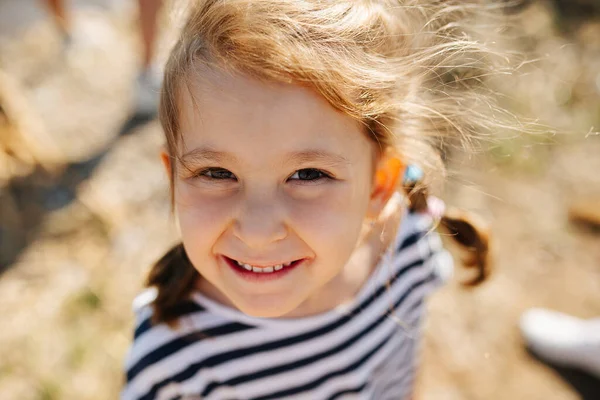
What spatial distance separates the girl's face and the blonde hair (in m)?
0.03

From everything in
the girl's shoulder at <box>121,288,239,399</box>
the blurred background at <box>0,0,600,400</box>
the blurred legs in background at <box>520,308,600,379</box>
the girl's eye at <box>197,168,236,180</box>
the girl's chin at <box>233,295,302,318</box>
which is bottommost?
the blurred legs in background at <box>520,308,600,379</box>

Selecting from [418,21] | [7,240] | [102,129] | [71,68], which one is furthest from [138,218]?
[418,21]

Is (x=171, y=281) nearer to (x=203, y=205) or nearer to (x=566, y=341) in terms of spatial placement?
(x=203, y=205)

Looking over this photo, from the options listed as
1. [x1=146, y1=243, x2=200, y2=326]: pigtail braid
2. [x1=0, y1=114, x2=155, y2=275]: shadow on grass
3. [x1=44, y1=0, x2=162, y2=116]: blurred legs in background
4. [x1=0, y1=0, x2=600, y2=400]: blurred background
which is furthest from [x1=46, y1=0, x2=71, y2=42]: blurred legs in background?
[x1=146, y1=243, x2=200, y2=326]: pigtail braid

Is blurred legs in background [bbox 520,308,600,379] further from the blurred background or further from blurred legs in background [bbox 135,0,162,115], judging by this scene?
blurred legs in background [bbox 135,0,162,115]

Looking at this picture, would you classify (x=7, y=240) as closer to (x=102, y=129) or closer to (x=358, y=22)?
(x=102, y=129)

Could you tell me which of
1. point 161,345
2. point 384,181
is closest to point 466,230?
point 384,181

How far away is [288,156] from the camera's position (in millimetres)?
910

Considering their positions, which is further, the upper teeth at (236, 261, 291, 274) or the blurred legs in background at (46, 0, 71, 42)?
the blurred legs in background at (46, 0, 71, 42)

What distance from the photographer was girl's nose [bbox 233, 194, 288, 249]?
93 centimetres

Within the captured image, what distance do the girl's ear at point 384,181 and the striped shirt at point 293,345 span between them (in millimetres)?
167

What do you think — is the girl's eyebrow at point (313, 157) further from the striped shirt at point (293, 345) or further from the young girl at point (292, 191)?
the striped shirt at point (293, 345)

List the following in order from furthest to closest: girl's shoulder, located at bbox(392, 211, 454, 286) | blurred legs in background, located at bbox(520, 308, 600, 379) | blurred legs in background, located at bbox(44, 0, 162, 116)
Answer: blurred legs in background, located at bbox(44, 0, 162, 116)
blurred legs in background, located at bbox(520, 308, 600, 379)
girl's shoulder, located at bbox(392, 211, 454, 286)

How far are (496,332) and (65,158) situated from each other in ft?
6.42
